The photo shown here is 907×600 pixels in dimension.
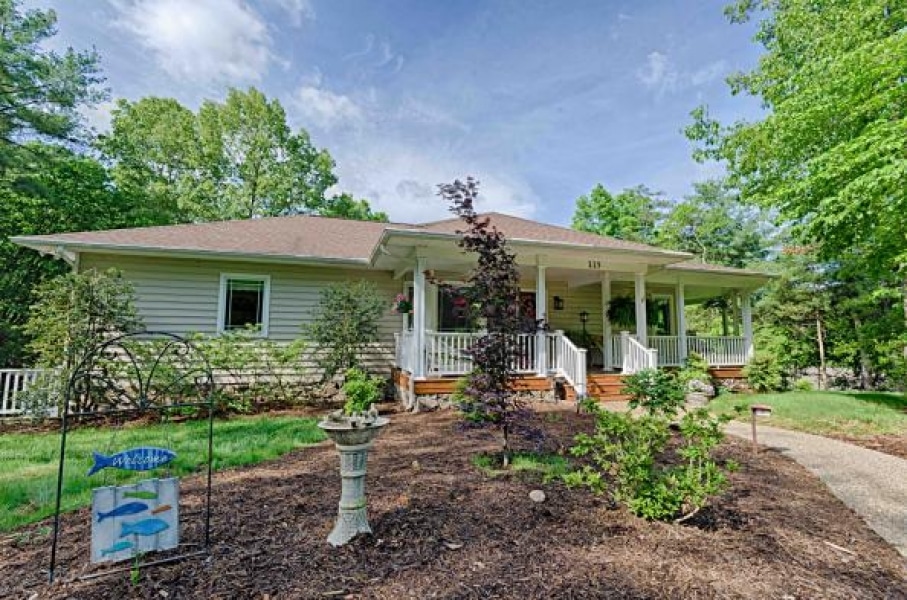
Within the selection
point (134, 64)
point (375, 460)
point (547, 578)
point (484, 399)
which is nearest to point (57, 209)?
point (134, 64)

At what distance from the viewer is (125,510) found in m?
2.28

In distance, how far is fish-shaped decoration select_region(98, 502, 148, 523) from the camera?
2.22m

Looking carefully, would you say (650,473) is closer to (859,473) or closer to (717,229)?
(859,473)

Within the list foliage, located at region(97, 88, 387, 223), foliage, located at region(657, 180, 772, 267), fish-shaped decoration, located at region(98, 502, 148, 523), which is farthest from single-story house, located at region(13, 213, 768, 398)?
foliage, located at region(657, 180, 772, 267)

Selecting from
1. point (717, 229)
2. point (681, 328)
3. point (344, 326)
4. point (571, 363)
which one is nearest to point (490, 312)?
point (571, 363)

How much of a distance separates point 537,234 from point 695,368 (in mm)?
4795

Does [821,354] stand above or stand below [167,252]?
below

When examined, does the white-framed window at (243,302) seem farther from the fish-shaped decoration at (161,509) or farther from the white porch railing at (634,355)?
the white porch railing at (634,355)

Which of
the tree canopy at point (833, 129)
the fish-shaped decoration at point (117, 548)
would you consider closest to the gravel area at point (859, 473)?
the tree canopy at point (833, 129)

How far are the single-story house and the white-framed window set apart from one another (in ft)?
0.07

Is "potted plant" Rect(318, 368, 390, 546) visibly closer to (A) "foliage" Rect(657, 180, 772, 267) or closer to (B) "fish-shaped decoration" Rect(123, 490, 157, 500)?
(B) "fish-shaped decoration" Rect(123, 490, 157, 500)

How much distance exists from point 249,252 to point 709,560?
334 inches

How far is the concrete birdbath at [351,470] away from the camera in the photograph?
246 cm

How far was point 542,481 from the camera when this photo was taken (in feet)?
11.3
